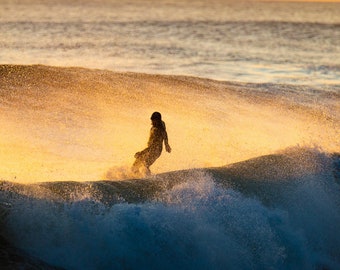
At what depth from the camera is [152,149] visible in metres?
16.4

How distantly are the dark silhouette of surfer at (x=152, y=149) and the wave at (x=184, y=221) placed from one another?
1.35 meters

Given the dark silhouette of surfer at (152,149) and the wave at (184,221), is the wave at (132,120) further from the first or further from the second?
the wave at (184,221)

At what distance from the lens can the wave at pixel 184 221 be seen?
37.6 ft

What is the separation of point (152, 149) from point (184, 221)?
4087mm

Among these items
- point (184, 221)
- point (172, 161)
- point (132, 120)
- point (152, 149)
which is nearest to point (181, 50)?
point (132, 120)

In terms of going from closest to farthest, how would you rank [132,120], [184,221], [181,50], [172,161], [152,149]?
1. [184,221]
2. [152,149]
3. [172,161]
4. [132,120]
5. [181,50]

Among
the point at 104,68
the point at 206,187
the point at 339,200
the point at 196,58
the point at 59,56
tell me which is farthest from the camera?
the point at 196,58

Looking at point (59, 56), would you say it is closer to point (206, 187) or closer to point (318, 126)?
point (318, 126)

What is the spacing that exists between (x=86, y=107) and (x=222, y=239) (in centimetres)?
1308

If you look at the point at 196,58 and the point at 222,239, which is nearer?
the point at 222,239

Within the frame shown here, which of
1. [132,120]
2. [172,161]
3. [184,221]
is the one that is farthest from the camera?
[132,120]

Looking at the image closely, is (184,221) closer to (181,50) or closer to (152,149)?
(152,149)

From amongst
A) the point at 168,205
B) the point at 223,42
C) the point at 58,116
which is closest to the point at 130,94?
the point at 58,116

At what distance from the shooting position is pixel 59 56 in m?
39.5
